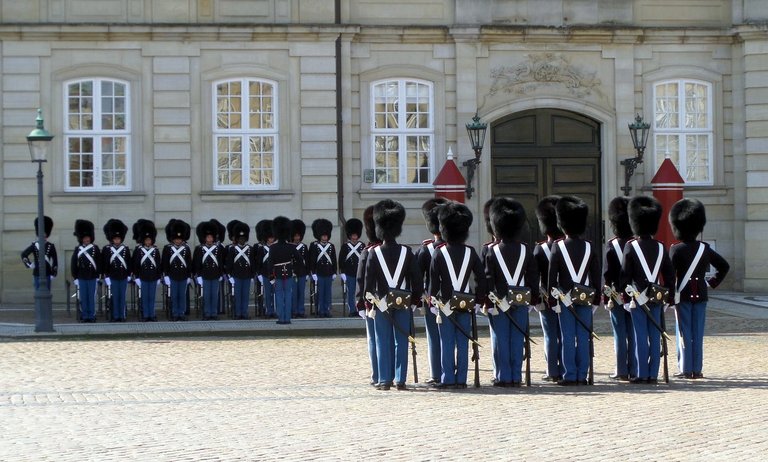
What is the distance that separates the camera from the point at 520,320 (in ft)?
37.9

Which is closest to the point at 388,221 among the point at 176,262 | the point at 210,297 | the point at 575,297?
the point at 575,297

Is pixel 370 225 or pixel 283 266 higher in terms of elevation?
pixel 370 225

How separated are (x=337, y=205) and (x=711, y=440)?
13.3 meters

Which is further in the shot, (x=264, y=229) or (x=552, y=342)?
(x=264, y=229)

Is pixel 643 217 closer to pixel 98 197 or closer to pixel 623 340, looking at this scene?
pixel 623 340

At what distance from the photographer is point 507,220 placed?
11680 millimetres

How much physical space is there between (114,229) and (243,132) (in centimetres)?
325

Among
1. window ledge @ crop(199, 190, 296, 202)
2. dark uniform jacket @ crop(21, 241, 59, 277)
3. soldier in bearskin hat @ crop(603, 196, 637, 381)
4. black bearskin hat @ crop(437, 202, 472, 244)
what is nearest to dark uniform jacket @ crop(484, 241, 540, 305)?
black bearskin hat @ crop(437, 202, 472, 244)

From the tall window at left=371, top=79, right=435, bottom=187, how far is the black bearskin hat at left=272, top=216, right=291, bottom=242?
376cm

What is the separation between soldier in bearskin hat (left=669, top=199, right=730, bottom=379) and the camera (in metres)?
11.9

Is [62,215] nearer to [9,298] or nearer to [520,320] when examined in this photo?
[9,298]

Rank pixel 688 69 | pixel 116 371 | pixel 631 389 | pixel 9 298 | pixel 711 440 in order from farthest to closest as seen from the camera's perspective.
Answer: pixel 688 69 → pixel 9 298 → pixel 116 371 → pixel 631 389 → pixel 711 440

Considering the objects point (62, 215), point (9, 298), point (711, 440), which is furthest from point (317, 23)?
point (711, 440)

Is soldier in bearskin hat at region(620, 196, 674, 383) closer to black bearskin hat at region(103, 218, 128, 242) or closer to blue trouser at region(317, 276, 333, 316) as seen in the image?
blue trouser at region(317, 276, 333, 316)
